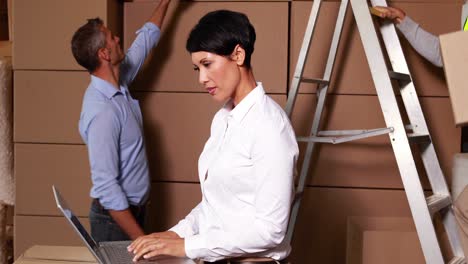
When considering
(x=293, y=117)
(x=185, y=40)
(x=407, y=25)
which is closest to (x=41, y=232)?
(x=185, y=40)

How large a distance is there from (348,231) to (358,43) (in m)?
0.68

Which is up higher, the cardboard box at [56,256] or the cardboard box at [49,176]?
the cardboard box at [49,176]

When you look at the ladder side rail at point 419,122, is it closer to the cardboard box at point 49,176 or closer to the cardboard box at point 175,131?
the cardboard box at point 175,131

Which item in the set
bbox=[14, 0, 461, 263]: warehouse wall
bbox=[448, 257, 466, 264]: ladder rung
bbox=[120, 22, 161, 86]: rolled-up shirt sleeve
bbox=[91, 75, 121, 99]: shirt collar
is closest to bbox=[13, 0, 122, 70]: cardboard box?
bbox=[14, 0, 461, 263]: warehouse wall

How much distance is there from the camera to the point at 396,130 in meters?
1.62

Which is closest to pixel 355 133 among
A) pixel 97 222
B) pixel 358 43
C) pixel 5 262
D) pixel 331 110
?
pixel 331 110

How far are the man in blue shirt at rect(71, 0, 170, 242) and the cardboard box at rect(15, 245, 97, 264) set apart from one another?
0.94 ft

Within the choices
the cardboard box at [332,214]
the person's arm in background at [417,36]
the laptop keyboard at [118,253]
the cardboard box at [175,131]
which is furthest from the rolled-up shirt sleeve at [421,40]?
the laptop keyboard at [118,253]

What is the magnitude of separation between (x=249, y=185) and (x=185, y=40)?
1.16 m

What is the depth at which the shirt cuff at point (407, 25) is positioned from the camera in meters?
1.87

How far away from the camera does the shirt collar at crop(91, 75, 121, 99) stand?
1853mm

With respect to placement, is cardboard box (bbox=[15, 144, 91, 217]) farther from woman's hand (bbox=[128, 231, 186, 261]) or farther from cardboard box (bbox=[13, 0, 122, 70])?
woman's hand (bbox=[128, 231, 186, 261])

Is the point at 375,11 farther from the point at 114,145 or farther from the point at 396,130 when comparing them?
the point at 114,145

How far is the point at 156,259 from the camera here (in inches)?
46.1
